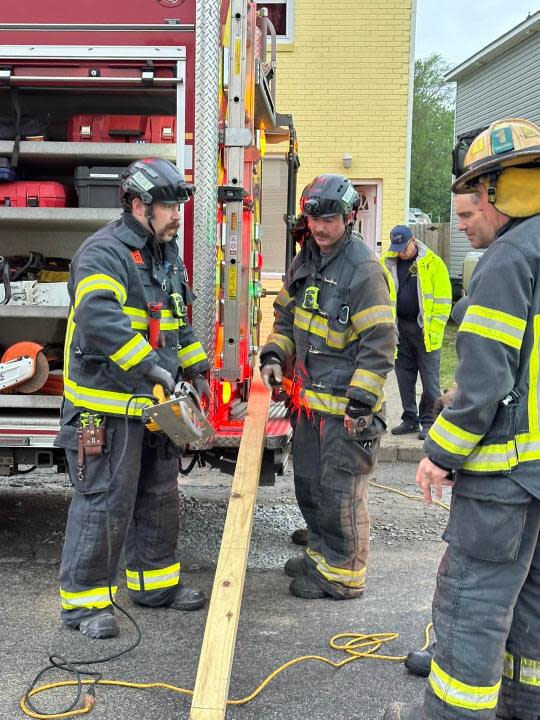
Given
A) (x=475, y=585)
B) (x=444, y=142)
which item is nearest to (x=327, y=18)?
(x=475, y=585)

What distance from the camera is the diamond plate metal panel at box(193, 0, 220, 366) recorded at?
163 inches

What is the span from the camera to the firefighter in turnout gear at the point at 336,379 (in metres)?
3.98

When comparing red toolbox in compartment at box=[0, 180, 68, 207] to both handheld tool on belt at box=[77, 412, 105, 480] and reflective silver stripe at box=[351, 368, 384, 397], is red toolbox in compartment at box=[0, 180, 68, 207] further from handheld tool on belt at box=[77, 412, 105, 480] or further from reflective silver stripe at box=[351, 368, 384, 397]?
reflective silver stripe at box=[351, 368, 384, 397]

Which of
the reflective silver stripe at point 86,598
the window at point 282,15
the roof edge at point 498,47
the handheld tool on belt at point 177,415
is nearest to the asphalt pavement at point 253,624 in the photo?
the reflective silver stripe at point 86,598

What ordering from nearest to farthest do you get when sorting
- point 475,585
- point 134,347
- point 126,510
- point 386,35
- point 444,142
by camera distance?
point 475,585 < point 134,347 < point 126,510 < point 386,35 < point 444,142

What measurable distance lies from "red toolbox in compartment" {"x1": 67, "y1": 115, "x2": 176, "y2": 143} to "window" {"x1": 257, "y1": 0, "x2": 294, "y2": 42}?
6.37 m

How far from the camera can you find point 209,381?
4.32m

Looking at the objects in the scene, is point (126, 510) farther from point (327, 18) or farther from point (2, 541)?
point (327, 18)

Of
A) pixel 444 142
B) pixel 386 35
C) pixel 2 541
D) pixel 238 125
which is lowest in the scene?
pixel 2 541

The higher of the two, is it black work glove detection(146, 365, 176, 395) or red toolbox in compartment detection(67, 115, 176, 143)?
red toolbox in compartment detection(67, 115, 176, 143)

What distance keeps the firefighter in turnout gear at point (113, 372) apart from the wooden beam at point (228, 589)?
0.50m

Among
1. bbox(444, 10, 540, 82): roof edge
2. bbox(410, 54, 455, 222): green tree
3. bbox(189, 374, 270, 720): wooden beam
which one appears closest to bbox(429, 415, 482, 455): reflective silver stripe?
bbox(189, 374, 270, 720): wooden beam

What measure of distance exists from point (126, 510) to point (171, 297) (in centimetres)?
97

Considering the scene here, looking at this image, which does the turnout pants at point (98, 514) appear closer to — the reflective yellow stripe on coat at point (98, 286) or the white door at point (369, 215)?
the reflective yellow stripe on coat at point (98, 286)
